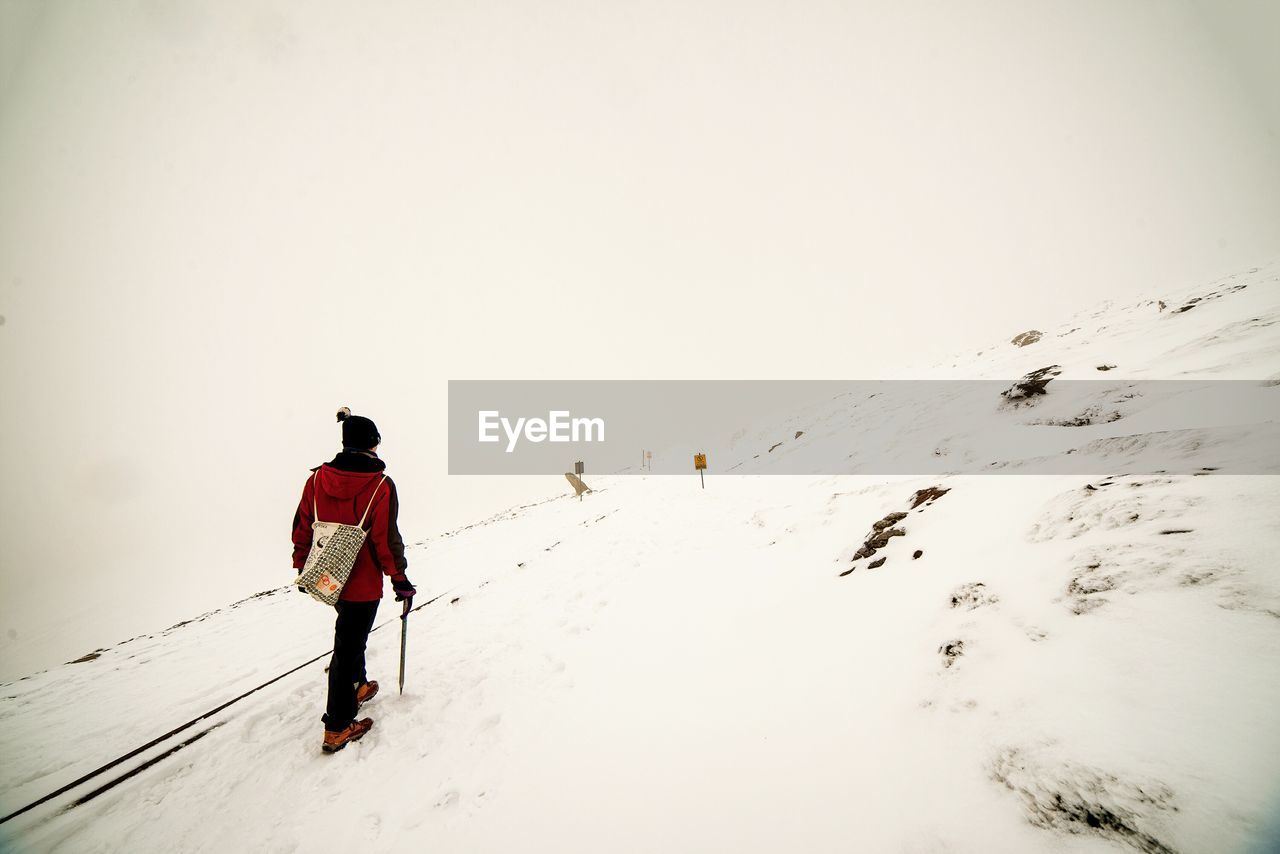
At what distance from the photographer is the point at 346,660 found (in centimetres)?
414

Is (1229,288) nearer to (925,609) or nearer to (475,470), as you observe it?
(925,609)

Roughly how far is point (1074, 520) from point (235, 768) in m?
7.70

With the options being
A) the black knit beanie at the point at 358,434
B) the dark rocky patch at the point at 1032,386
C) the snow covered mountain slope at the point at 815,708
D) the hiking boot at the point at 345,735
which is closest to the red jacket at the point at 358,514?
the black knit beanie at the point at 358,434

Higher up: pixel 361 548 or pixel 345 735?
pixel 361 548

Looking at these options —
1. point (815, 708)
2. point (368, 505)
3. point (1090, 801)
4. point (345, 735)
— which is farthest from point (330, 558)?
point (1090, 801)

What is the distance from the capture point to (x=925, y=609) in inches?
148

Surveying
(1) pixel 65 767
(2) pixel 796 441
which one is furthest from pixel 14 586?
(2) pixel 796 441

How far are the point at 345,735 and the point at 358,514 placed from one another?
6.63ft

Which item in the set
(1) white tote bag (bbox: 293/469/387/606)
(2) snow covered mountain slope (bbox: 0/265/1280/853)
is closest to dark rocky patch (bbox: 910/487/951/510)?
(2) snow covered mountain slope (bbox: 0/265/1280/853)

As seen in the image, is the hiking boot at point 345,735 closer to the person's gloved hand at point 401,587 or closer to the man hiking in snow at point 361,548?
the man hiking in snow at point 361,548

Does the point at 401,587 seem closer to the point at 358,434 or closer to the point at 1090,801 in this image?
the point at 358,434

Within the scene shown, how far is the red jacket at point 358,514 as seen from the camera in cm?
414

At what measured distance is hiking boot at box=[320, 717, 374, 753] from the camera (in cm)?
401

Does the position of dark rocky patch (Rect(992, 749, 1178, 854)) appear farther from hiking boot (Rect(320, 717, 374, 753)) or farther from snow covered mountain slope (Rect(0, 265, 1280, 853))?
hiking boot (Rect(320, 717, 374, 753))
